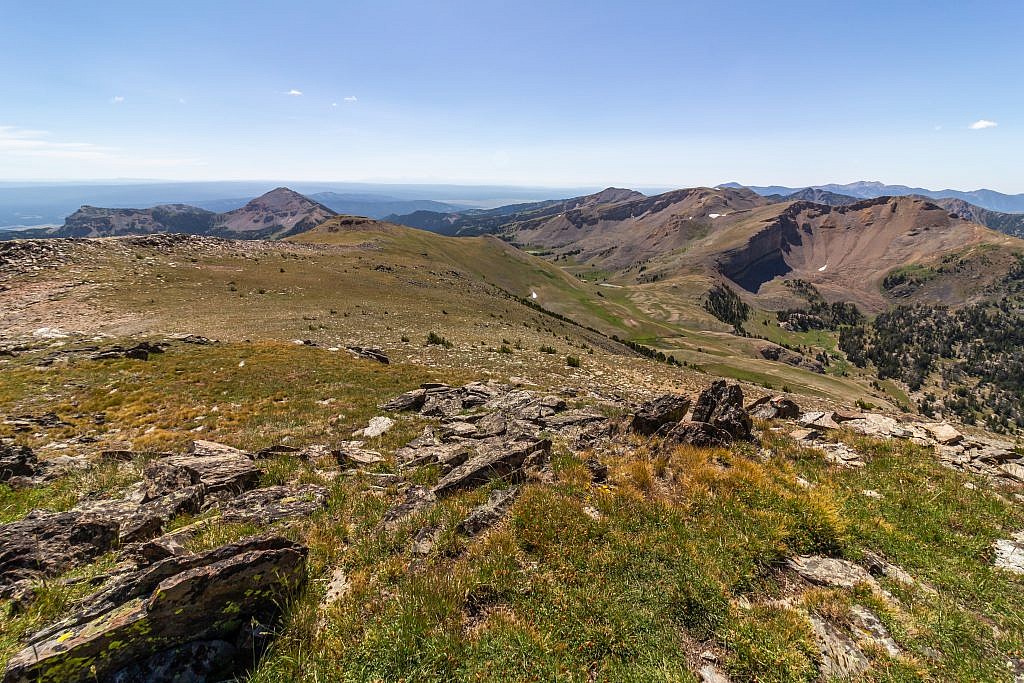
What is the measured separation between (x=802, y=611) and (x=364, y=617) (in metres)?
7.44

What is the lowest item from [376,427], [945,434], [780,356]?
[780,356]

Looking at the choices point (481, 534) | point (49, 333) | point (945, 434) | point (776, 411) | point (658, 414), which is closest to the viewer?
point (481, 534)

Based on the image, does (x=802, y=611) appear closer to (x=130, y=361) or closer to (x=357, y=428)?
(x=357, y=428)

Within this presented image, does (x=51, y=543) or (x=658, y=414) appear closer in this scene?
(x=51, y=543)

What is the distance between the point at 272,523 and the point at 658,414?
1269 cm

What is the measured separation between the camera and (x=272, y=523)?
30.3 ft

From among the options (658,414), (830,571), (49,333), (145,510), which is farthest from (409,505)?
(49,333)

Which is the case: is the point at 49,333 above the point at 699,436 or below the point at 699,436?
below

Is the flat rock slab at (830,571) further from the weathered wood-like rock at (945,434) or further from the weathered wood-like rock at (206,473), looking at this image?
the weathered wood-like rock at (206,473)

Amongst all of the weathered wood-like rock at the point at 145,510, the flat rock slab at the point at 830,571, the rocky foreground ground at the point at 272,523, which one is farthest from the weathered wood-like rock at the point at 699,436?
the weathered wood-like rock at the point at 145,510

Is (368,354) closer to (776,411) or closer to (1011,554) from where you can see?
(776,411)

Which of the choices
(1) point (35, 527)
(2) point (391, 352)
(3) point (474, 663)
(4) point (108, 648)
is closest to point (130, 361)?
(2) point (391, 352)

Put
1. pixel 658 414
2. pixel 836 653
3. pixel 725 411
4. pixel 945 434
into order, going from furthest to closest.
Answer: pixel 945 434
pixel 725 411
pixel 658 414
pixel 836 653

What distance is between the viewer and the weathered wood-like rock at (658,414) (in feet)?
49.5
